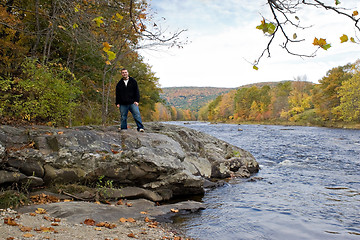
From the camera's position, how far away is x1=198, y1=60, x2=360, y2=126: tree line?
4775cm

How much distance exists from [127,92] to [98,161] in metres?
3.20

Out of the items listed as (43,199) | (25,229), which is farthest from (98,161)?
(25,229)

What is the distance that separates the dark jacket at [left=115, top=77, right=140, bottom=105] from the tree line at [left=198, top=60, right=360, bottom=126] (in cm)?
4560

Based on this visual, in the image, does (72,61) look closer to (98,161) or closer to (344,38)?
(98,161)

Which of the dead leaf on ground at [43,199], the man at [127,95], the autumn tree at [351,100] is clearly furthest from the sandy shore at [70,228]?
the autumn tree at [351,100]

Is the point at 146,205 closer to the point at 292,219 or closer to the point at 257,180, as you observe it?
the point at 292,219

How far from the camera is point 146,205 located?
7.05 meters

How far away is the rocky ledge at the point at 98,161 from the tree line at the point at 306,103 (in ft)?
152

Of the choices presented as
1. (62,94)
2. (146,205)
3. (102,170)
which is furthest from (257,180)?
(62,94)

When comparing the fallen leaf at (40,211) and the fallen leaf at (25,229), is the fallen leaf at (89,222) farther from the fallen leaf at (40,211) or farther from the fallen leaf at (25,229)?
the fallen leaf at (25,229)

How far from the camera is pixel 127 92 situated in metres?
9.99

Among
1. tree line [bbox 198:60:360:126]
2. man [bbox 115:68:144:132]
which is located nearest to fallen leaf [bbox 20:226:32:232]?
man [bbox 115:68:144:132]

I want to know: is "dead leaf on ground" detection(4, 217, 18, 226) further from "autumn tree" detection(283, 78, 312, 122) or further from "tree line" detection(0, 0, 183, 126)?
"autumn tree" detection(283, 78, 312, 122)

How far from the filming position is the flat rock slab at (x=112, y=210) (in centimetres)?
561
